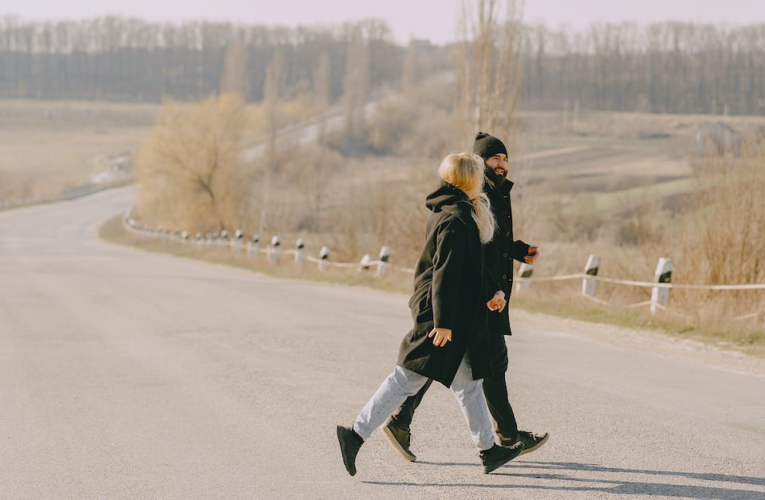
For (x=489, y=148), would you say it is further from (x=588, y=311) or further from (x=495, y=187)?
(x=588, y=311)

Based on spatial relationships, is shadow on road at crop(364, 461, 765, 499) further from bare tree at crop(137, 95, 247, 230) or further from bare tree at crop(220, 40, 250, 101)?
bare tree at crop(220, 40, 250, 101)

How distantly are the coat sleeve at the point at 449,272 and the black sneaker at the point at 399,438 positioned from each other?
2.65 feet

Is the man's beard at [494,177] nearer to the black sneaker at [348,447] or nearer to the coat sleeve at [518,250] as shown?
the coat sleeve at [518,250]

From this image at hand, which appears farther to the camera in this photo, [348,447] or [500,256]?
[500,256]

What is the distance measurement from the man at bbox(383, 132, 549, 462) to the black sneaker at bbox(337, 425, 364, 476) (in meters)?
0.28

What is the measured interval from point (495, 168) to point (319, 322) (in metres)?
7.70

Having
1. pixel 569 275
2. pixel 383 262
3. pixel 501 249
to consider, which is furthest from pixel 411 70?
pixel 501 249

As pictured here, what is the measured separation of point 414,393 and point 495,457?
574 millimetres

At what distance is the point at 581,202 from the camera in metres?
45.8

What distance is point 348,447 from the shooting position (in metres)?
5.52

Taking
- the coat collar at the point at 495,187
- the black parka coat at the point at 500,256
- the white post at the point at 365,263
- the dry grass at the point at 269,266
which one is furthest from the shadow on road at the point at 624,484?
the white post at the point at 365,263

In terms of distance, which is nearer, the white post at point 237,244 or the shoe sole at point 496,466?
the shoe sole at point 496,466

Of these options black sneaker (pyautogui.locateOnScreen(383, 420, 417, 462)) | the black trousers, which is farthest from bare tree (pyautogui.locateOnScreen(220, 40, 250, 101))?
black sneaker (pyautogui.locateOnScreen(383, 420, 417, 462))

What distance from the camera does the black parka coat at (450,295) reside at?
5.31 m
